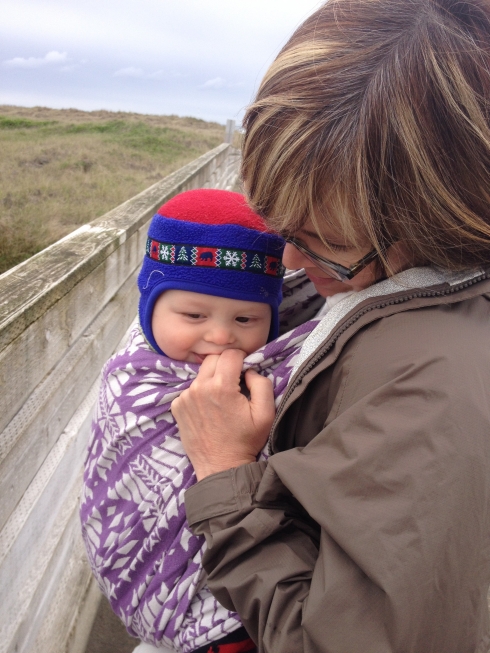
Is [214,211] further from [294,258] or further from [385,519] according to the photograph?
[385,519]

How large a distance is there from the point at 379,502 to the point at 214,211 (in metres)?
1.05

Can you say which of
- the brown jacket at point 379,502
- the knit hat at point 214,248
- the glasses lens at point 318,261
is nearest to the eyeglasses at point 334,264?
the glasses lens at point 318,261

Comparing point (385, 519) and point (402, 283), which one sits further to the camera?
point (402, 283)

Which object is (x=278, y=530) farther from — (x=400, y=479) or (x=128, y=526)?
(x=128, y=526)

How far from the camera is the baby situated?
1402 mm

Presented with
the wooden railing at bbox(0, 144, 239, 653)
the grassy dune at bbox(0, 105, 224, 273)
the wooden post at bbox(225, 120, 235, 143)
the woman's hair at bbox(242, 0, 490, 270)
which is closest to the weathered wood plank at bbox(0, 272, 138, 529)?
the wooden railing at bbox(0, 144, 239, 653)

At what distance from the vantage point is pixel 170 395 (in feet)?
5.11

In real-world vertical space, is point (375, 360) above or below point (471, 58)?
below

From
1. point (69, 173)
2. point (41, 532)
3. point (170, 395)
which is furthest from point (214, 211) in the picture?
point (69, 173)

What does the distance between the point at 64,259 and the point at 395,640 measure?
155cm

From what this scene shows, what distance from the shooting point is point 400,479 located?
864 millimetres

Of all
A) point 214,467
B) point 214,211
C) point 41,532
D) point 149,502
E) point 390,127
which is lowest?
point 41,532

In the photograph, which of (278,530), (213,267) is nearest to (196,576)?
(278,530)

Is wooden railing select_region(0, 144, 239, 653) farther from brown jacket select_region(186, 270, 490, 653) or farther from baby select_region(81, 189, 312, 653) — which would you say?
brown jacket select_region(186, 270, 490, 653)
